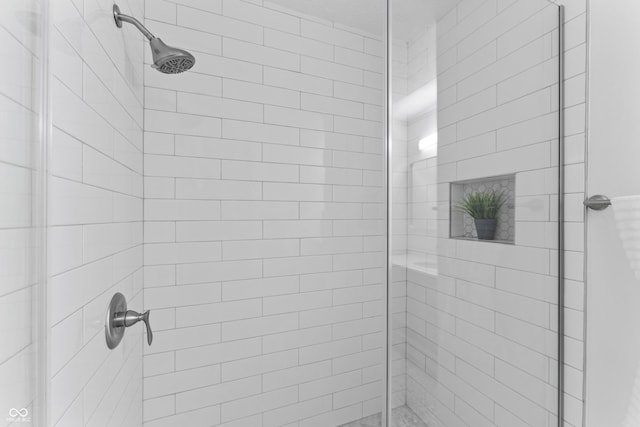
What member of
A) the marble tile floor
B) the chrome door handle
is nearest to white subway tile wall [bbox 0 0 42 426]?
the chrome door handle

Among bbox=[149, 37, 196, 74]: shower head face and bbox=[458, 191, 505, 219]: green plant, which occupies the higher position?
bbox=[149, 37, 196, 74]: shower head face

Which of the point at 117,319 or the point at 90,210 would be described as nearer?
the point at 90,210

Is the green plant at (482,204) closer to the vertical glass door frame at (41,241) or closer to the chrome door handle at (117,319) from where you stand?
the vertical glass door frame at (41,241)

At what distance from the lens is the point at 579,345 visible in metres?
0.90

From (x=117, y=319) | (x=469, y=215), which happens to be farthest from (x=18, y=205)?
(x=469, y=215)

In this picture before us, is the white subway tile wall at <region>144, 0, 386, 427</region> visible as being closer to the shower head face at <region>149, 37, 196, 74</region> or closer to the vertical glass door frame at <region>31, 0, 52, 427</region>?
the shower head face at <region>149, 37, 196, 74</region>

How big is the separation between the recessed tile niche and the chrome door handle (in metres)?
0.93

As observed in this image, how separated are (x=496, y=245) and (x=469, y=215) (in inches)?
4.7

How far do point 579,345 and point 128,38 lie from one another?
1691mm

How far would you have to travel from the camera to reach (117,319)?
93 centimetres

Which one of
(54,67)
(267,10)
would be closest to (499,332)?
(54,67)

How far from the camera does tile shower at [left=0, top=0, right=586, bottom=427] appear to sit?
66cm

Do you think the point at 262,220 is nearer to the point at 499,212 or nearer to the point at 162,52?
the point at 162,52

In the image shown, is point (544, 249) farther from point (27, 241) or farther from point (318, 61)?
point (318, 61)
